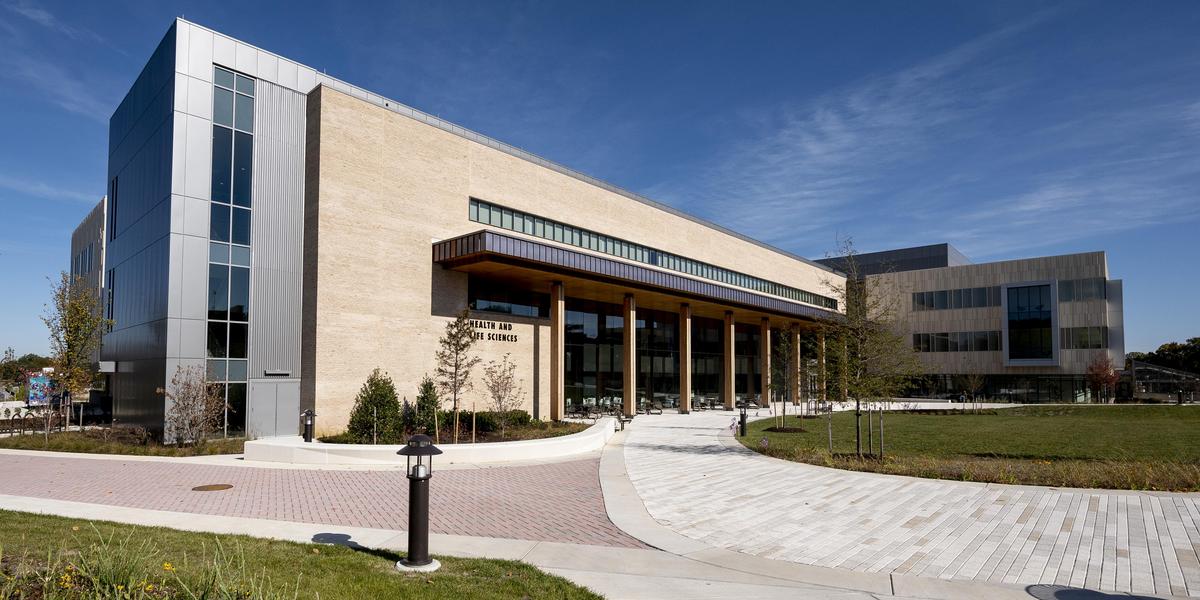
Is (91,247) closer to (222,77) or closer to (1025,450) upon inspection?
(222,77)

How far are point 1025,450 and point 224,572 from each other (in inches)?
924

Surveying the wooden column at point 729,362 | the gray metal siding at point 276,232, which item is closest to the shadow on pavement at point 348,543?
the gray metal siding at point 276,232

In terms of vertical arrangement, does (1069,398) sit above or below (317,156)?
below

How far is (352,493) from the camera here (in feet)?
46.1

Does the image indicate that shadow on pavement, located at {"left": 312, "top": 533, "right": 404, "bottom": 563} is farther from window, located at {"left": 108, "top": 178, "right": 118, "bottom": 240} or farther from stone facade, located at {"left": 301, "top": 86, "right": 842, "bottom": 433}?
window, located at {"left": 108, "top": 178, "right": 118, "bottom": 240}

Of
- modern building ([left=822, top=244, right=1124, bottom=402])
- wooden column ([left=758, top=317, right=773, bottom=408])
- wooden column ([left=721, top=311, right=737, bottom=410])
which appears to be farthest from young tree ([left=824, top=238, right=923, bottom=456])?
modern building ([left=822, top=244, right=1124, bottom=402])

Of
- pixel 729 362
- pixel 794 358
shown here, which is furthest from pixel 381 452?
pixel 794 358

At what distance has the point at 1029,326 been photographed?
210 feet

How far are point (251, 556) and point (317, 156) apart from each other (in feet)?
68.0

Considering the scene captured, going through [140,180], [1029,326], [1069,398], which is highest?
[140,180]

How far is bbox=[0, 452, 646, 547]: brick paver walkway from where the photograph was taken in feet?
36.5

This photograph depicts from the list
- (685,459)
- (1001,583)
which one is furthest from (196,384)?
(1001,583)

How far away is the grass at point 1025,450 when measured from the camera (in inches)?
577

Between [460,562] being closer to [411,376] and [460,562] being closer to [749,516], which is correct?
[749,516]
